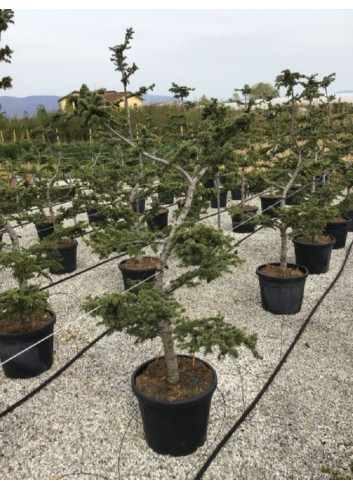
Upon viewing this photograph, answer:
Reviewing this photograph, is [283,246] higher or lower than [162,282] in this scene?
lower

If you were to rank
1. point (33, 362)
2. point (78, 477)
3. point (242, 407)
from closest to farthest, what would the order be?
point (78, 477)
point (242, 407)
point (33, 362)

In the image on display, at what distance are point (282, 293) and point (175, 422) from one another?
9.11 feet

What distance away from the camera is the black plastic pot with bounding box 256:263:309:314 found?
5375 millimetres

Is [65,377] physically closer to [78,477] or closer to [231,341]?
[78,477]

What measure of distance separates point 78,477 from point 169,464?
70cm

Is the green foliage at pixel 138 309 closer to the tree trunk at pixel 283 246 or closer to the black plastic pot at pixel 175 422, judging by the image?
the black plastic pot at pixel 175 422

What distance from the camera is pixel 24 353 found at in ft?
13.8

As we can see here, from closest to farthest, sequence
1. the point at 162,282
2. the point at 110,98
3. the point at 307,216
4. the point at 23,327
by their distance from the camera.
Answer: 1. the point at 162,282
2. the point at 23,327
3. the point at 307,216
4. the point at 110,98

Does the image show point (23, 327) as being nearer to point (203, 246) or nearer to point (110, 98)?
point (203, 246)

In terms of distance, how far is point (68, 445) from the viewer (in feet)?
11.0

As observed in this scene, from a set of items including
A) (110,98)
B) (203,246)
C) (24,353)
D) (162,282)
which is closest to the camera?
(203,246)

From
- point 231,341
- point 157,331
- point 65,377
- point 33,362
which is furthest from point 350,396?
point 33,362

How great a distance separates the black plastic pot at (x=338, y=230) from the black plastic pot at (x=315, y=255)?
1.19 meters

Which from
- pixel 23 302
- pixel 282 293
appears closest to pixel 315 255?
pixel 282 293
